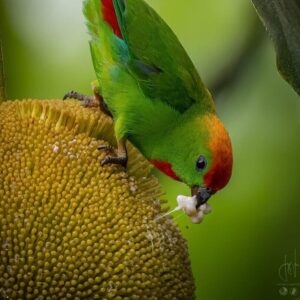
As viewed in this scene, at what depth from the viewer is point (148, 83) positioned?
2.87 feet

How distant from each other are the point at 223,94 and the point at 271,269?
10.8 inches

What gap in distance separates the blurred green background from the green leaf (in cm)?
29

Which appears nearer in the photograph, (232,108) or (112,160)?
(112,160)

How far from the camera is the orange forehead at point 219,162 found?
0.76 m

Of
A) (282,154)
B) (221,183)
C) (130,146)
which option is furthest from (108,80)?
(282,154)

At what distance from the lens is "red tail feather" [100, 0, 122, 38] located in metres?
0.86

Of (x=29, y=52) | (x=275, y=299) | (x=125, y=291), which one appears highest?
Result: (x=29, y=52)

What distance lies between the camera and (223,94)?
3.58 feet

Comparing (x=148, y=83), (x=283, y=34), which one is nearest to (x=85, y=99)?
(x=148, y=83)

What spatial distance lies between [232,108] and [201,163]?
0.32 m

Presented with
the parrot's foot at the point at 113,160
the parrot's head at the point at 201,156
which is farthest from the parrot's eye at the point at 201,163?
the parrot's foot at the point at 113,160

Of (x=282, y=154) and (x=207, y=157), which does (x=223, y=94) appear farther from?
(x=207, y=157)

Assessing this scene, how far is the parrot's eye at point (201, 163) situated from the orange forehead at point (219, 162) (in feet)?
0.04

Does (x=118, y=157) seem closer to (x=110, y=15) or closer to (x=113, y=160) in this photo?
(x=113, y=160)
